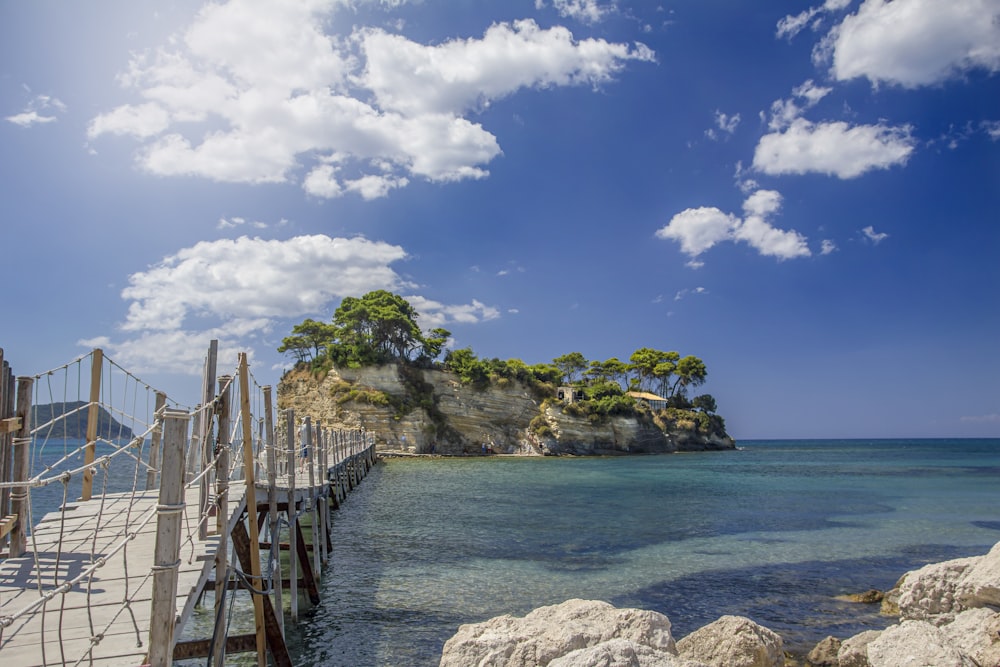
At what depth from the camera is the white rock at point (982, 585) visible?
30.2 ft

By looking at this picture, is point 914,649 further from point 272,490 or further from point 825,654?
point 272,490

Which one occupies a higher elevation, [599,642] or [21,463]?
[21,463]

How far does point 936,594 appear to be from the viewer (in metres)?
10.2

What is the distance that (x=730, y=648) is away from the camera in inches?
320

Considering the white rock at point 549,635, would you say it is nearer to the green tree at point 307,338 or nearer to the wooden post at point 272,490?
the wooden post at point 272,490

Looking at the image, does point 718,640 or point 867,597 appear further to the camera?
point 867,597

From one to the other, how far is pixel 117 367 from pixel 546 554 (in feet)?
38.5

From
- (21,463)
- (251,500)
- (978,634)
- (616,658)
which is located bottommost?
(978,634)

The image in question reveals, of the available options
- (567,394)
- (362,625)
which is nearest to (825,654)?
(362,625)

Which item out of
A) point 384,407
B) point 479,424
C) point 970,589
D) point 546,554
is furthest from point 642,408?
point 970,589

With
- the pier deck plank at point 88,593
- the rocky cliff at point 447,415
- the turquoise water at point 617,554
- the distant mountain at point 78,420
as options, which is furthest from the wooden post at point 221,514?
the rocky cliff at point 447,415

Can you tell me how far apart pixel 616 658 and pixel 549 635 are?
1684 millimetres

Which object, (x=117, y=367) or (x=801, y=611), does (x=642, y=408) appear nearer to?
(x=801, y=611)

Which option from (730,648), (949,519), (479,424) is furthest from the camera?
(479,424)
